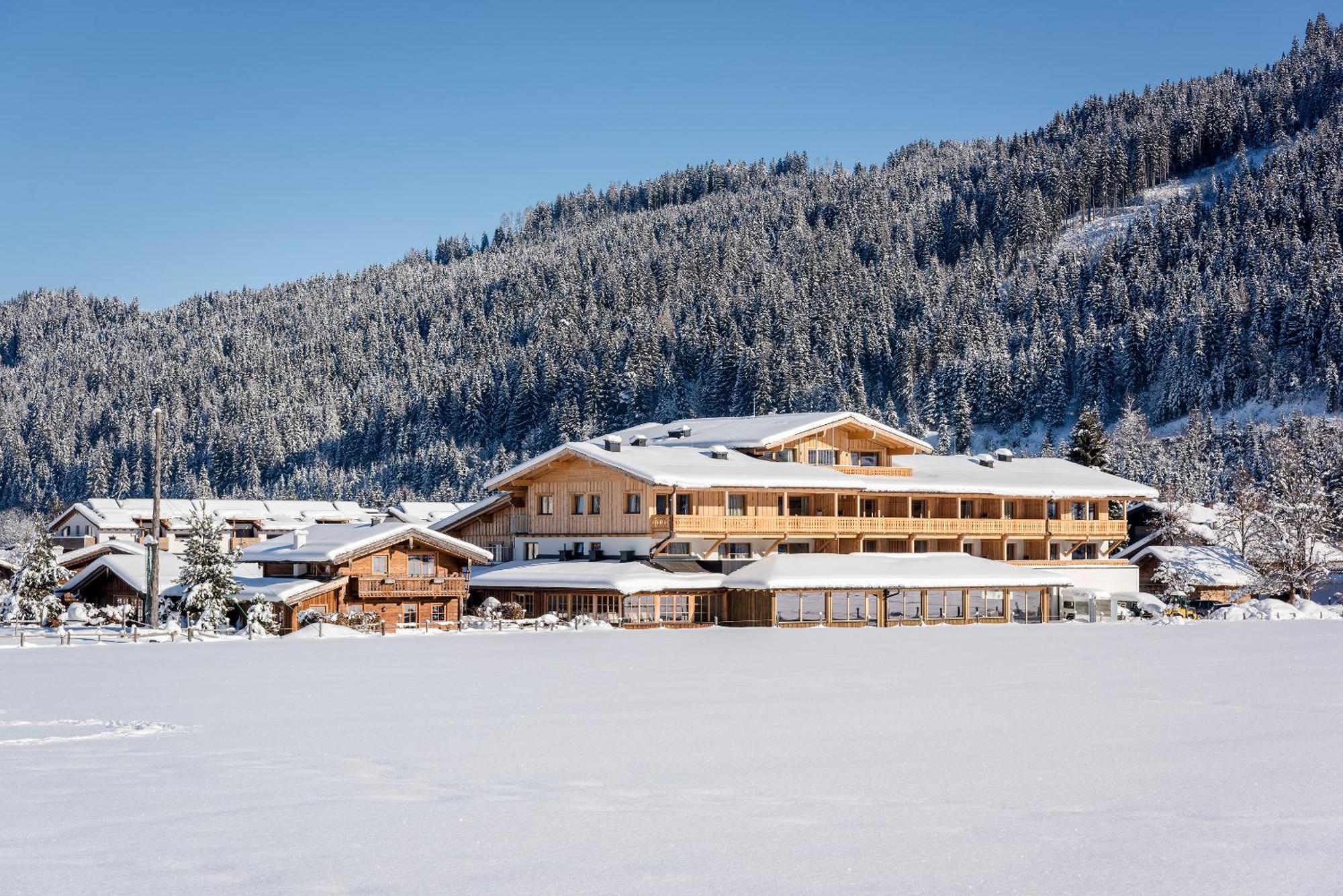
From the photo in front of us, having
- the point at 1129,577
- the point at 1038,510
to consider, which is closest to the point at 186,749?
the point at 1038,510

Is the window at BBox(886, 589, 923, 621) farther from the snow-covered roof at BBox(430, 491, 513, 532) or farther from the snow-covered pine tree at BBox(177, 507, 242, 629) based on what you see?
the snow-covered pine tree at BBox(177, 507, 242, 629)

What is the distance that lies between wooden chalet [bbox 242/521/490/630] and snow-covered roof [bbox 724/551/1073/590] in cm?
1099

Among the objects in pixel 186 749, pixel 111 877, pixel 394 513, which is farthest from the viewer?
pixel 394 513

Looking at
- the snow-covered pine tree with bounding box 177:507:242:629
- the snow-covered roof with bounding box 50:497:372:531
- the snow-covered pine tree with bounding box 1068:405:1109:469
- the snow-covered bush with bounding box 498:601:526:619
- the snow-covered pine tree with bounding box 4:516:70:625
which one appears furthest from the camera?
the snow-covered roof with bounding box 50:497:372:531

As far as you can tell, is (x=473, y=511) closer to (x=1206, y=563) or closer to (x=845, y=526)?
(x=845, y=526)

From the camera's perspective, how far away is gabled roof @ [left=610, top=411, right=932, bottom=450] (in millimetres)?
60906

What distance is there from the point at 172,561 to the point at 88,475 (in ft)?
474

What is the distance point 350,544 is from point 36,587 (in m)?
14.6

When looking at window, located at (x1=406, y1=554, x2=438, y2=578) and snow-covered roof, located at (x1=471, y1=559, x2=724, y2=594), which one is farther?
window, located at (x1=406, y1=554, x2=438, y2=578)

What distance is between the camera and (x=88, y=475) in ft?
634

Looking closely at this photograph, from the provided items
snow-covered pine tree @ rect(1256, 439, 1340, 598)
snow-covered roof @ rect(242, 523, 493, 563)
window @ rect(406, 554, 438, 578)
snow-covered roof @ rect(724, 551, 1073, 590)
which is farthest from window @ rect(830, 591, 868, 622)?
snow-covered pine tree @ rect(1256, 439, 1340, 598)

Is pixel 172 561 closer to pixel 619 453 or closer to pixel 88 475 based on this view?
pixel 619 453

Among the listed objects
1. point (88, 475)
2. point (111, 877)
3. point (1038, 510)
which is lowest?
point (111, 877)

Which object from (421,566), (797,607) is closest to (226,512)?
(421,566)
